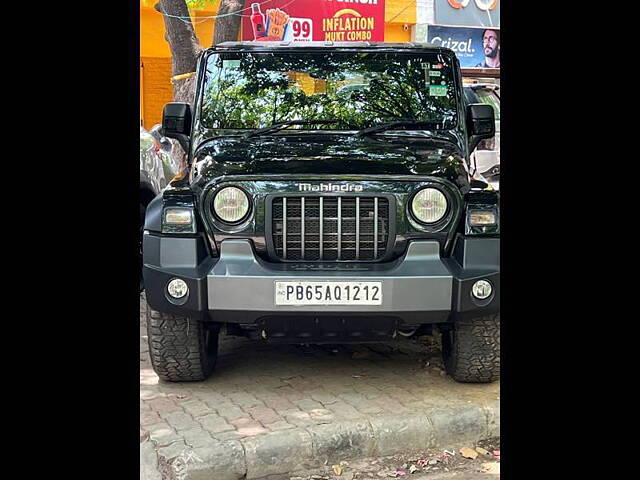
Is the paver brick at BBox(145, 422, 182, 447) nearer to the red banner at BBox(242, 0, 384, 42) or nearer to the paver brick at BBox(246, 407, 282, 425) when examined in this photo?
the paver brick at BBox(246, 407, 282, 425)

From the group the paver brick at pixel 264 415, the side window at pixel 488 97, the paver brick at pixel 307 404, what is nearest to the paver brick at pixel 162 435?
the paver brick at pixel 264 415

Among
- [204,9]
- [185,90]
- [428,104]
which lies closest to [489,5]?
[204,9]

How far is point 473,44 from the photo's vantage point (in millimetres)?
11438

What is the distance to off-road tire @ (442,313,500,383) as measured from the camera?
14.0ft

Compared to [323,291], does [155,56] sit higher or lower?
higher

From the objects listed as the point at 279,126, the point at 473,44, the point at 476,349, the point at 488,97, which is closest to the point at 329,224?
the point at 279,126

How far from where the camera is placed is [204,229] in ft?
13.4

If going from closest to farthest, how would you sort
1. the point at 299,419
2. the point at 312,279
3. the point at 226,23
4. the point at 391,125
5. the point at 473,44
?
the point at 312,279 < the point at 299,419 < the point at 391,125 < the point at 226,23 < the point at 473,44

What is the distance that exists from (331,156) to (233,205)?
68 centimetres

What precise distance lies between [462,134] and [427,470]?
2.28 meters

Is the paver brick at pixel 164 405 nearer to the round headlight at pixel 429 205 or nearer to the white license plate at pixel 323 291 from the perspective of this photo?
the white license plate at pixel 323 291

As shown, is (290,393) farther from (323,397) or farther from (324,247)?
(324,247)

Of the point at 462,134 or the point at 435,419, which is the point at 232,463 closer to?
the point at 435,419

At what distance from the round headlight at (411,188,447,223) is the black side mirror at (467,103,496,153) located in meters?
0.92
